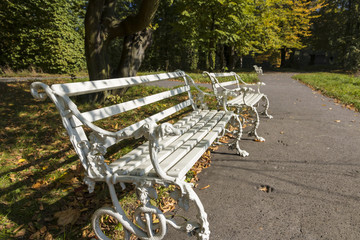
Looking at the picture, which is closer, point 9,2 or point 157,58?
point 9,2

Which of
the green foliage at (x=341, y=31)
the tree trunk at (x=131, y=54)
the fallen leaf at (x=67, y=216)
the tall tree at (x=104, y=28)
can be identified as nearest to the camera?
the fallen leaf at (x=67, y=216)

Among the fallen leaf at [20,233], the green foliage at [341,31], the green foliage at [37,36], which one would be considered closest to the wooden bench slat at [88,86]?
the fallen leaf at [20,233]

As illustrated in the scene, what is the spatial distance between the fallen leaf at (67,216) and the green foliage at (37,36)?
12375 mm

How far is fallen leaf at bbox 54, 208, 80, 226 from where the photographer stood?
2.15 meters

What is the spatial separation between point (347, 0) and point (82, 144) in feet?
90.5

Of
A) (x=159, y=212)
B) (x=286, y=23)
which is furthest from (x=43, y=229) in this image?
(x=286, y=23)

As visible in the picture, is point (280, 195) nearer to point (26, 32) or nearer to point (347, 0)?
point (26, 32)

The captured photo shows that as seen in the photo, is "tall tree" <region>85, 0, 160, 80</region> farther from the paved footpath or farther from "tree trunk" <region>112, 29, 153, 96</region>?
the paved footpath

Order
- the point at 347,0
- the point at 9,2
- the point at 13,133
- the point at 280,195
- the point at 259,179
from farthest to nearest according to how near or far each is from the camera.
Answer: the point at 347,0 → the point at 9,2 → the point at 13,133 → the point at 259,179 → the point at 280,195

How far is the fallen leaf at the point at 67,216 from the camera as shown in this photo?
2.15m

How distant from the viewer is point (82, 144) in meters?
1.73

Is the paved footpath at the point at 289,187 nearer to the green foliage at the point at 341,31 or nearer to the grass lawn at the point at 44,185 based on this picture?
the grass lawn at the point at 44,185

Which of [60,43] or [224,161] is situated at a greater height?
[60,43]

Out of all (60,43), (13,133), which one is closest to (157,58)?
(60,43)
